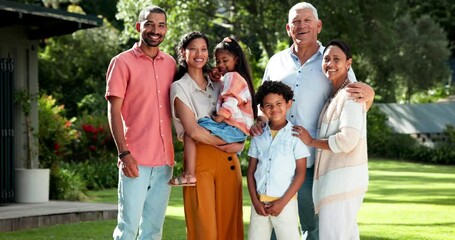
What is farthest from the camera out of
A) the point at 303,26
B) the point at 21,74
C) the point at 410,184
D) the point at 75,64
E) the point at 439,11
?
the point at 439,11

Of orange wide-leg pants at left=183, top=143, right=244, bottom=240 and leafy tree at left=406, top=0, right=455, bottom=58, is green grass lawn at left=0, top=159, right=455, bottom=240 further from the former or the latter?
leafy tree at left=406, top=0, right=455, bottom=58

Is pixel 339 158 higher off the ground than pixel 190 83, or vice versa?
pixel 190 83

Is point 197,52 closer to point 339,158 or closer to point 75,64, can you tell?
point 339,158

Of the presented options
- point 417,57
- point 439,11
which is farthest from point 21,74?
point 439,11

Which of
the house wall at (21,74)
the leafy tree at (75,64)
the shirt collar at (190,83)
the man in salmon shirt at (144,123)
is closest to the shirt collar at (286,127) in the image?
the shirt collar at (190,83)

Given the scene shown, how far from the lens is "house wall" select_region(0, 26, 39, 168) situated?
13625 millimetres

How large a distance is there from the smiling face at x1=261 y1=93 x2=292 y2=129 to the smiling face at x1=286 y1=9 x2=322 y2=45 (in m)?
0.51

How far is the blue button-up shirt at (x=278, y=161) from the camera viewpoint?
6.63m

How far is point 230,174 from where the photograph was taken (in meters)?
6.73

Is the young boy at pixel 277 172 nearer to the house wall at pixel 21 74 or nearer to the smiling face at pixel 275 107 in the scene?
the smiling face at pixel 275 107

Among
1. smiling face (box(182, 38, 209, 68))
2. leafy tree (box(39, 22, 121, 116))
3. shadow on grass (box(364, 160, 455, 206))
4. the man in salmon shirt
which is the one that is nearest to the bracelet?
the man in salmon shirt

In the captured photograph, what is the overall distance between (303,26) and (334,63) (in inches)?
18.0

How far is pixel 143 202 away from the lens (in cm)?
669

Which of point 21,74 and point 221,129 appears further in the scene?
point 21,74
